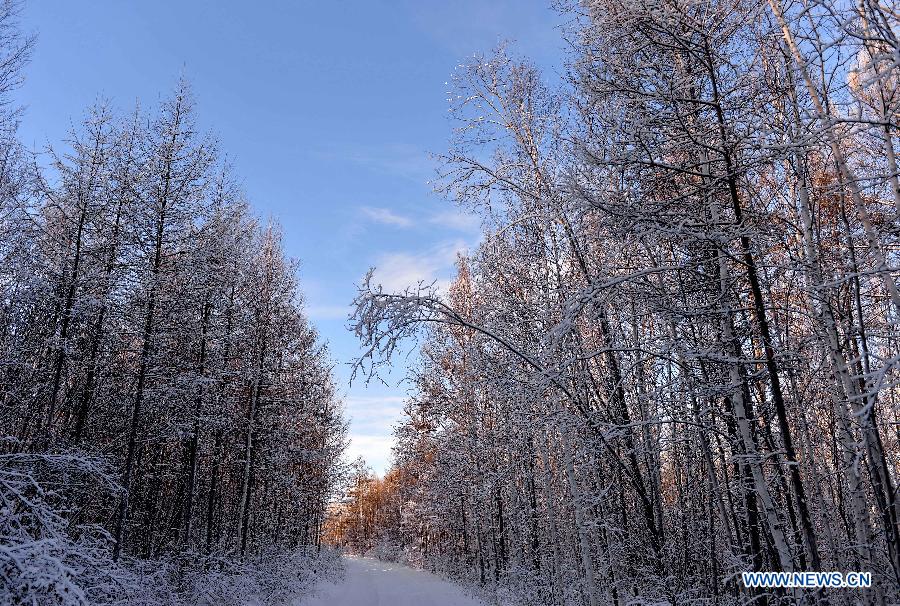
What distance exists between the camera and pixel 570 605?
10.2m

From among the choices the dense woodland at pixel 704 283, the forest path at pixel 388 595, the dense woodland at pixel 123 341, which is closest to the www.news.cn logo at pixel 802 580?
the dense woodland at pixel 704 283

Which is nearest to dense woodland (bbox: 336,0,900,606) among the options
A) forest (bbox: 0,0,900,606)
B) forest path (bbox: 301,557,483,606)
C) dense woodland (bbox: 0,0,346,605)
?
forest (bbox: 0,0,900,606)

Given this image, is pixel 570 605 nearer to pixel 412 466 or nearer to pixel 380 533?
pixel 412 466

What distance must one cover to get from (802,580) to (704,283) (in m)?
2.63

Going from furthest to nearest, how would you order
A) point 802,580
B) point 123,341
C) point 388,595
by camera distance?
point 388,595, point 123,341, point 802,580

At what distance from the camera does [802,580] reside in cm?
376

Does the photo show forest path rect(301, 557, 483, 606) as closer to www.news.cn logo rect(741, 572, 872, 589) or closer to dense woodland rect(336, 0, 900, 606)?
dense woodland rect(336, 0, 900, 606)

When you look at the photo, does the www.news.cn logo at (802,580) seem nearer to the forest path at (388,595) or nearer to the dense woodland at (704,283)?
the dense woodland at (704,283)

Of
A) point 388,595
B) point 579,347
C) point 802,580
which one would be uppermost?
point 579,347

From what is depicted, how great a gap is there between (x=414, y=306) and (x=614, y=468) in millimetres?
5587

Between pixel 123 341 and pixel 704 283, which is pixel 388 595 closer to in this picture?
pixel 123 341

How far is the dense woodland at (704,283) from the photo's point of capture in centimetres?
379

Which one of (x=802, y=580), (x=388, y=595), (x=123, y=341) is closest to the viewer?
(x=802, y=580)

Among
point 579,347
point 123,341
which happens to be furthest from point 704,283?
point 123,341
